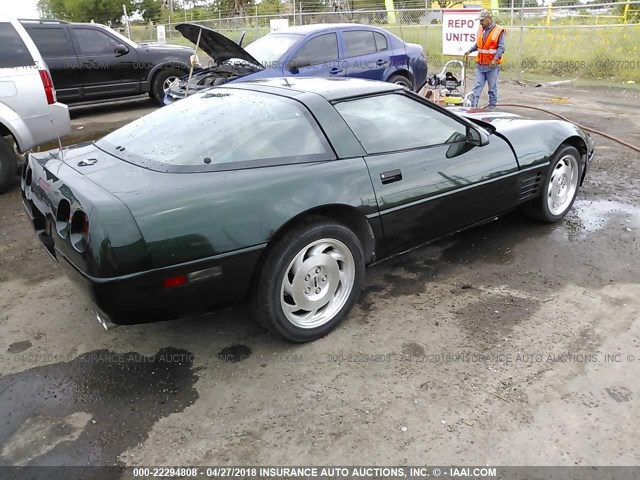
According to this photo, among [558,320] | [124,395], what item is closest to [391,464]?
[124,395]

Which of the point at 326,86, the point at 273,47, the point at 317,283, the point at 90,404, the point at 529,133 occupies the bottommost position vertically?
the point at 90,404

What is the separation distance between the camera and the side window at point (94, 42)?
9.08 m

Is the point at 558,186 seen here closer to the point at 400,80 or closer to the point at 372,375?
the point at 372,375

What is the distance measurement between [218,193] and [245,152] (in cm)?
37

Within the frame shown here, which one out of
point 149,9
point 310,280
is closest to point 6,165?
point 310,280

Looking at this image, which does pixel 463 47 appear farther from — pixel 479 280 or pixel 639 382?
pixel 639 382

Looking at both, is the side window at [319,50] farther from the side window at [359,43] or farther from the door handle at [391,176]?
the door handle at [391,176]

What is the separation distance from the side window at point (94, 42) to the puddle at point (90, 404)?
7851 millimetres

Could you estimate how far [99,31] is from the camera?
9.35 meters

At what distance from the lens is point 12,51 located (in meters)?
5.67

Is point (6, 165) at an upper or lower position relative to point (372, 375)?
upper

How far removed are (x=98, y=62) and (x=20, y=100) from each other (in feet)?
13.4

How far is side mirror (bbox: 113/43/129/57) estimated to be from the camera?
31.0 ft

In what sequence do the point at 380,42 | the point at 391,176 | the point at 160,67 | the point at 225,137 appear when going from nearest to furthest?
the point at 225,137 → the point at 391,176 → the point at 380,42 → the point at 160,67
